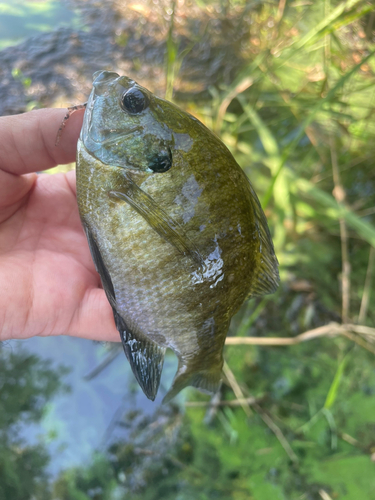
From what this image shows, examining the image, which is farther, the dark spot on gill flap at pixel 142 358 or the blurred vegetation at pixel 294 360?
the blurred vegetation at pixel 294 360

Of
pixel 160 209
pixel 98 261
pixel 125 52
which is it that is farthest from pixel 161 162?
pixel 125 52

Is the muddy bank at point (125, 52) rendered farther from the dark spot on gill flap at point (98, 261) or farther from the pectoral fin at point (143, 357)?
the pectoral fin at point (143, 357)

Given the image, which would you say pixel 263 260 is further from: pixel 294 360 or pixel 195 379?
pixel 294 360

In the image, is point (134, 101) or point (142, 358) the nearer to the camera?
point (134, 101)

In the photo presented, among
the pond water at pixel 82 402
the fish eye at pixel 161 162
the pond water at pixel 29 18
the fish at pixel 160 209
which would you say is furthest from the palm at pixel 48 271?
the pond water at pixel 29 18

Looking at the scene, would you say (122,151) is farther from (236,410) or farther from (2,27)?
(2,27)

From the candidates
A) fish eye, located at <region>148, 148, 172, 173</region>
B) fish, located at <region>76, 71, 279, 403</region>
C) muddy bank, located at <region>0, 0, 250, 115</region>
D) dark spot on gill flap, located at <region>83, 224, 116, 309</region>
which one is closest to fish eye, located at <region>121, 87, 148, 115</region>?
fish, located at <region>76, 71, 279, 403</region>
